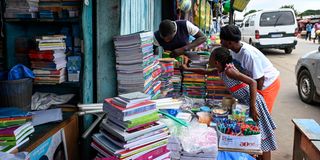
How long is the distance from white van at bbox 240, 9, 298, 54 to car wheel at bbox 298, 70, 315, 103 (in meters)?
8.17

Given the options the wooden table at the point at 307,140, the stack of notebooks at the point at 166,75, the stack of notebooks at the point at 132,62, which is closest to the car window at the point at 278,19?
the stack of notebooks at the point at 166,75

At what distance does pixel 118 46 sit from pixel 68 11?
1.92 ft

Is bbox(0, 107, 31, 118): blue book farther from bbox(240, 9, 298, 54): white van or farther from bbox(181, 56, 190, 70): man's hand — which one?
bbox(240, 9, 298, 54): white van

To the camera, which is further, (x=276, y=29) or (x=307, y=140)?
(x=276, y=29)

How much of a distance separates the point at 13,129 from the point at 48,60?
2.98 ft

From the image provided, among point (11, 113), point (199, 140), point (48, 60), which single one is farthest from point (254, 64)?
point (11, 113)

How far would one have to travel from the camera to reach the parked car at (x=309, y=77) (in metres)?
6.11

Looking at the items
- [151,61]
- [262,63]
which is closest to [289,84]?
[262,63]

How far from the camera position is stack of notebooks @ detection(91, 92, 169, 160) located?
1.82 meters

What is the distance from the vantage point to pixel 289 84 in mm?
8570

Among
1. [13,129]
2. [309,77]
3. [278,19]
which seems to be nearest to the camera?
[13,129]

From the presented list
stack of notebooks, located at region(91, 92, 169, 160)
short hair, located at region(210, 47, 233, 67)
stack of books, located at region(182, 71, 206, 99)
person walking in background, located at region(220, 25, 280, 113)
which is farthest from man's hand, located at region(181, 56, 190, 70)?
stack of notebooks, located at region(91, 92, 169, 160)

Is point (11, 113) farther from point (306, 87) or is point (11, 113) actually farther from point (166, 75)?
point (306, 87)

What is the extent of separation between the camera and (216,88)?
3457 mm
